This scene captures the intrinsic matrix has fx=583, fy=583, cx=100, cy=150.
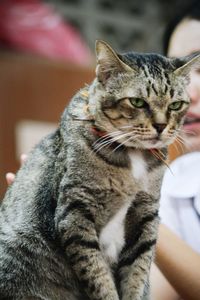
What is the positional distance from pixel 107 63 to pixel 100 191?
186 millimetres

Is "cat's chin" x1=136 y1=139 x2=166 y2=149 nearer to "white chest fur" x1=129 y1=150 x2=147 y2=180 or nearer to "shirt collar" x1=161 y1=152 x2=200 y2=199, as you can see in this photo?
"white chest fur" x1=129 y1=150 x2=147 y2=180

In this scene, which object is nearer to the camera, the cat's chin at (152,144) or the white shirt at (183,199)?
the cat's chin at (152,144)

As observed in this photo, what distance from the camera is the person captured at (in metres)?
1.10

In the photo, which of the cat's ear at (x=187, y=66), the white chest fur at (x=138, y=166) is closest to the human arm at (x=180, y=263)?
the white chest fur at (x=138, y=166)

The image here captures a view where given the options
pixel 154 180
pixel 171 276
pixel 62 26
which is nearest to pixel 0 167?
pixel 62 26

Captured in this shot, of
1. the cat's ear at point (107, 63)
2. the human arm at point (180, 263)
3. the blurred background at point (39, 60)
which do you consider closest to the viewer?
the cat's ear at point (107, 63)

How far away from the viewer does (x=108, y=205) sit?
87 cm

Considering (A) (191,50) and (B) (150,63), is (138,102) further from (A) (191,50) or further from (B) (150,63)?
(A) (191,50)

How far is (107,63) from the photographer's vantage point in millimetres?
822

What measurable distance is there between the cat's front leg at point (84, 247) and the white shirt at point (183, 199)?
37 cm

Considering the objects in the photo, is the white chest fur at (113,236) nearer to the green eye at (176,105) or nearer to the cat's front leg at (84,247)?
the cat's front leg at (84,247)

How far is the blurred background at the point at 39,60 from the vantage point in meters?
2.17

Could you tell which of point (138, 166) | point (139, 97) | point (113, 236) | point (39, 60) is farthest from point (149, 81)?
point (39, 60)

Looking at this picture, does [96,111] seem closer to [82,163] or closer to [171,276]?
[82,163]
